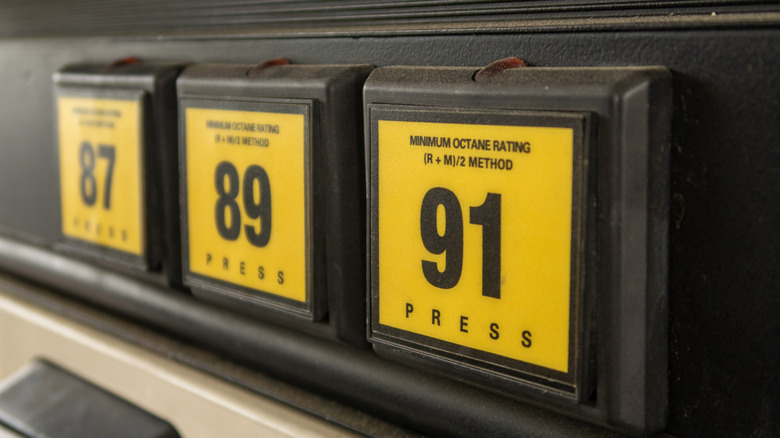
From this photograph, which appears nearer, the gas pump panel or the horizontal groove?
the gas pump panel

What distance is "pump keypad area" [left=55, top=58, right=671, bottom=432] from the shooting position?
43cm

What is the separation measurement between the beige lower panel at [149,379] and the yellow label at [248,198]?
12 centimetres

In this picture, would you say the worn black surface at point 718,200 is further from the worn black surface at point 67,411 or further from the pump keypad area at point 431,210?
the worn black surface at point 67,411

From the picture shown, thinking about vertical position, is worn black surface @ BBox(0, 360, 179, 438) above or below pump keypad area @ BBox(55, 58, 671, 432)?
below

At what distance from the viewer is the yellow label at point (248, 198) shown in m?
0.61

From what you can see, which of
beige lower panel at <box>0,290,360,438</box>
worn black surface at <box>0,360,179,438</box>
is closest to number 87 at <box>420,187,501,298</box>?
beige lower panel at <box>0,290,360,438</box>

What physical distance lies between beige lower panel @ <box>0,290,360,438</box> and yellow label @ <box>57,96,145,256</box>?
0.12 metres

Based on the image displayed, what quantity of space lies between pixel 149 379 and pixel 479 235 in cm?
46

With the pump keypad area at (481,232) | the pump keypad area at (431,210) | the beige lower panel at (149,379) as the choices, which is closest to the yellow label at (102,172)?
the pump keypad area at (431,210)

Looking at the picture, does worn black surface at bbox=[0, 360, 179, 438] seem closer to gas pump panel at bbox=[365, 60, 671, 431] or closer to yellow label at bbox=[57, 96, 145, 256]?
yellow label at bbox=[57, 96, 145, 256]

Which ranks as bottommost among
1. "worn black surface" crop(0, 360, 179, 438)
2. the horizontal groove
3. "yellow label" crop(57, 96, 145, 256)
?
"worn black surface" crop(0, 360, 179, 438)

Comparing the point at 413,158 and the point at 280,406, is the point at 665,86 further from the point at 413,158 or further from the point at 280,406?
the point at 280,406

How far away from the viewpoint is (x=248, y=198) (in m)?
0.65

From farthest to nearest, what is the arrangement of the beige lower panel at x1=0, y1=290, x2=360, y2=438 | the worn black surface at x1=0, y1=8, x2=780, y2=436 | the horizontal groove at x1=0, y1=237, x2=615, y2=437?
the beige lower panel at x1=0, y1=290, x2=360, y2=438 < the horizontal groove at x1=0, y1=237, x2=615, y2=437 < the worn black surface at x1=0, y1=8, x2=780, y2=436
